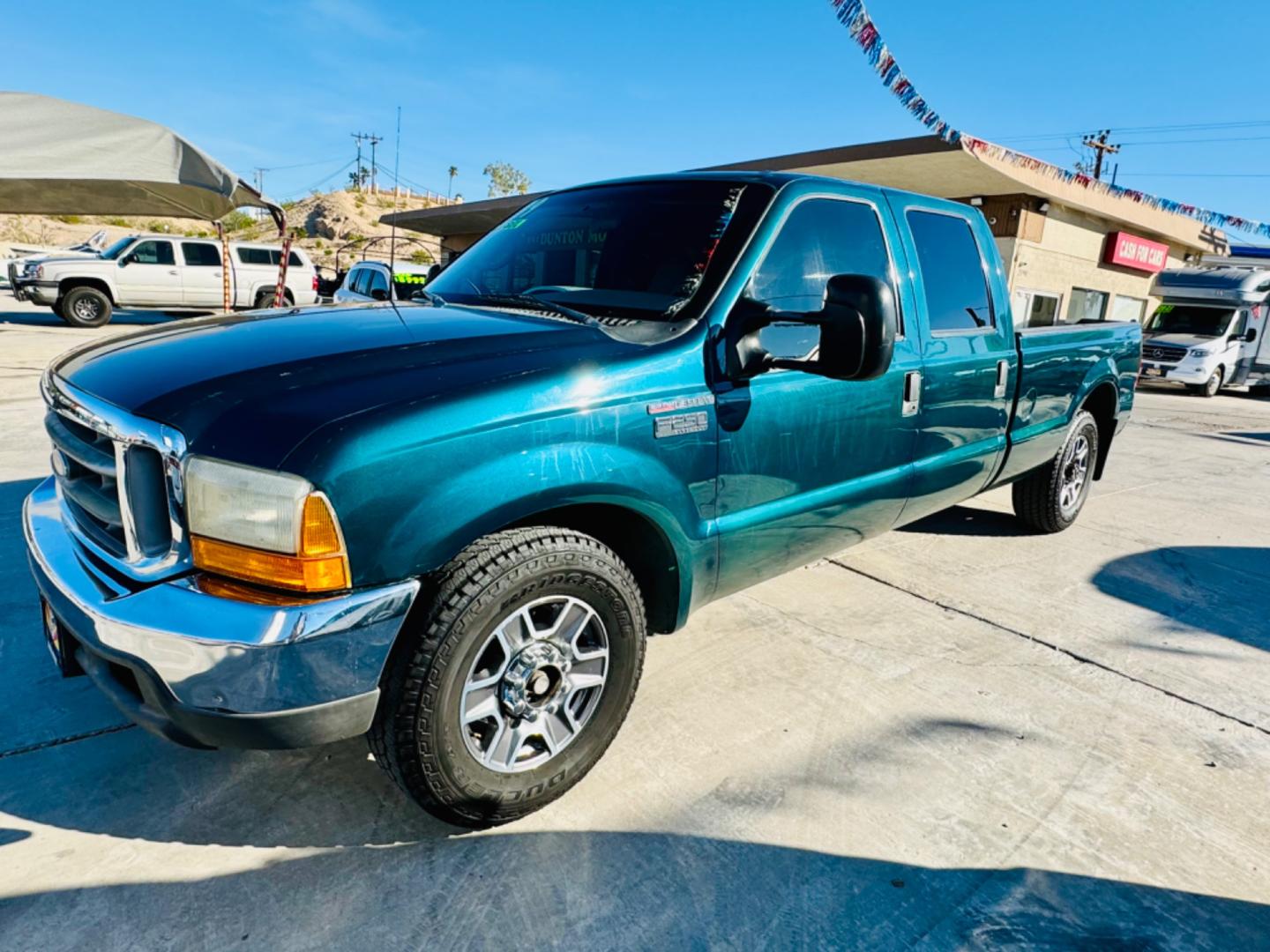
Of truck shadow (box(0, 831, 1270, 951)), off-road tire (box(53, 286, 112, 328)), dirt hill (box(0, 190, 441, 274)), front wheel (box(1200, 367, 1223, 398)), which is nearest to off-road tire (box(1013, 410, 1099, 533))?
truck shadow (box(0, 831, 1270, 951))

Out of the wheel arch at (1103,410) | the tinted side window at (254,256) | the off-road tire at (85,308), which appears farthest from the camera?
the tinted side window at (254,256)

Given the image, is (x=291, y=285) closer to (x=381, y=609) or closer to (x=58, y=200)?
(x=58, y=200)

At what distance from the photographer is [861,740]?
105 inches

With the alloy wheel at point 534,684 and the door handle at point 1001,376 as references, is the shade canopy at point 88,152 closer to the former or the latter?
the alloy wheel at point 534,684

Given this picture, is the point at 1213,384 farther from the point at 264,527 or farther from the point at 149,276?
the point at 149,276

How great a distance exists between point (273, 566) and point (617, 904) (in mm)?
1155

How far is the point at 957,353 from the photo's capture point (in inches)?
137

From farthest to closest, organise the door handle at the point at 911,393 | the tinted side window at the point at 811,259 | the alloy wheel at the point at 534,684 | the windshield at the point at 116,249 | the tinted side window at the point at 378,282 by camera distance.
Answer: the windshield at the point at 116,249 < the tinted side window at the point at 378,282 < the door handle at the point at 911,393 < the tinted side window at the point at 811,259 < the alloy wheel at the point at 534,684

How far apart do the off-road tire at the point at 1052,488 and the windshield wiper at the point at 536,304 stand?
334cm

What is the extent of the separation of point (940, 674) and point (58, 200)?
11910mm

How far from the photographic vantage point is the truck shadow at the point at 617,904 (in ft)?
5.97

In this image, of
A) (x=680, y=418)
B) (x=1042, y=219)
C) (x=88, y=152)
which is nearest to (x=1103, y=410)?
(x=680, y=418)

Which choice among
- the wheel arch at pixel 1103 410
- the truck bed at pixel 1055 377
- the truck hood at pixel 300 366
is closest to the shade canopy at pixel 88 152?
the truck hood at pixel 300 366

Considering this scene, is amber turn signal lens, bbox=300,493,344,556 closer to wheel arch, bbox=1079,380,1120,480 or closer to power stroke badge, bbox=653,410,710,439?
power stroke badge, bbox=653,410,710,439
